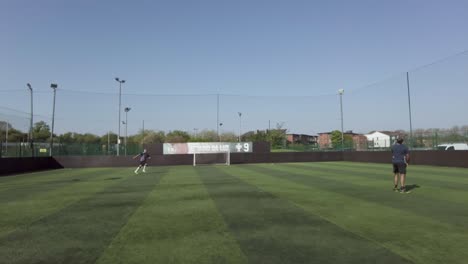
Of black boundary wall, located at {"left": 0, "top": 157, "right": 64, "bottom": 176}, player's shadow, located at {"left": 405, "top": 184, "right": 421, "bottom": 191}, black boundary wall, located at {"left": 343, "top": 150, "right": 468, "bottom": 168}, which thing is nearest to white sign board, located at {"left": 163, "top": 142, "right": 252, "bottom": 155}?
black boundary wall, located at {"left": 0, "top": 157, "right": 64, "bottom": 176}

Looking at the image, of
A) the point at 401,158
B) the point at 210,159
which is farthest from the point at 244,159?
the point at 401,158

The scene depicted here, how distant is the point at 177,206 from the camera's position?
33.3 feet

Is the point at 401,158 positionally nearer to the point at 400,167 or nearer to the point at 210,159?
the point at 400,167

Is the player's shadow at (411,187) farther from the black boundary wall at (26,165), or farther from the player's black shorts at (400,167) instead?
the black boundary wall at (26,165)

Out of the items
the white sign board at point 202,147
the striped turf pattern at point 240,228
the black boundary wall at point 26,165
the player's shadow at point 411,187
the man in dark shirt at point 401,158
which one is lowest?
the striped turf pattern at point 240,228

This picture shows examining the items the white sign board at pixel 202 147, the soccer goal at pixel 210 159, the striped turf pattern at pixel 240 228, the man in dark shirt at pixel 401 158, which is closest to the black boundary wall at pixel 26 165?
the white sign board at pixel 202 147

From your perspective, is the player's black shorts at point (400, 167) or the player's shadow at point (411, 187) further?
the player's shadow at point (411, 187)

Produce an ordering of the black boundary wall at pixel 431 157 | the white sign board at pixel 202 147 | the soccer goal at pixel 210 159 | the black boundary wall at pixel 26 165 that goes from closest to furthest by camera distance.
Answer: the black boundary wall at pixel 431 157
the black boundary wall at pixel 26 165
the soccer goal at pixel 210 159
the white sign board at pixel 202 147

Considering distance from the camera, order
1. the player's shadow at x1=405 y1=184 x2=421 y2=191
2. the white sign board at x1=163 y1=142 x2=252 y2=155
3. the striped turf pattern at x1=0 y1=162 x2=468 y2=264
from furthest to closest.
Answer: the white sign board at x1=163 y1=142 x2=252 y2=155 < the player's shadow at x1=405 y1=184 x2=421 y2=191 < the striped turf pattern at x1=0 y1=162 x2=468 y2=264

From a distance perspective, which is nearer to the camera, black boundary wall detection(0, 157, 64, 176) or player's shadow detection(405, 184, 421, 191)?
player's shadow detection(405, 184, 421, 191)

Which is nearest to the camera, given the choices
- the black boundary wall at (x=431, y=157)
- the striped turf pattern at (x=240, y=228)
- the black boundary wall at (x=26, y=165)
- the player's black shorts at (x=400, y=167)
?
the striped turf pattern at (x=240, y=228)

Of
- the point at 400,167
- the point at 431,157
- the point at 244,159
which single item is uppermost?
the point at 431,157

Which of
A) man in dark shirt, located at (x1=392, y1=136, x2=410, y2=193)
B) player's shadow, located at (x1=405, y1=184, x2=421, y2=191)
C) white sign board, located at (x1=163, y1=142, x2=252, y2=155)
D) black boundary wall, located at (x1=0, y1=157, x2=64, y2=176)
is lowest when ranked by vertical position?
player's shadow, located at (x1=405, y1=184, x2=421, y2=191)

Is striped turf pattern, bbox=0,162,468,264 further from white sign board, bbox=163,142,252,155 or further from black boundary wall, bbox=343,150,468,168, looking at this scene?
white sign board, bbox=163,142,252,155
